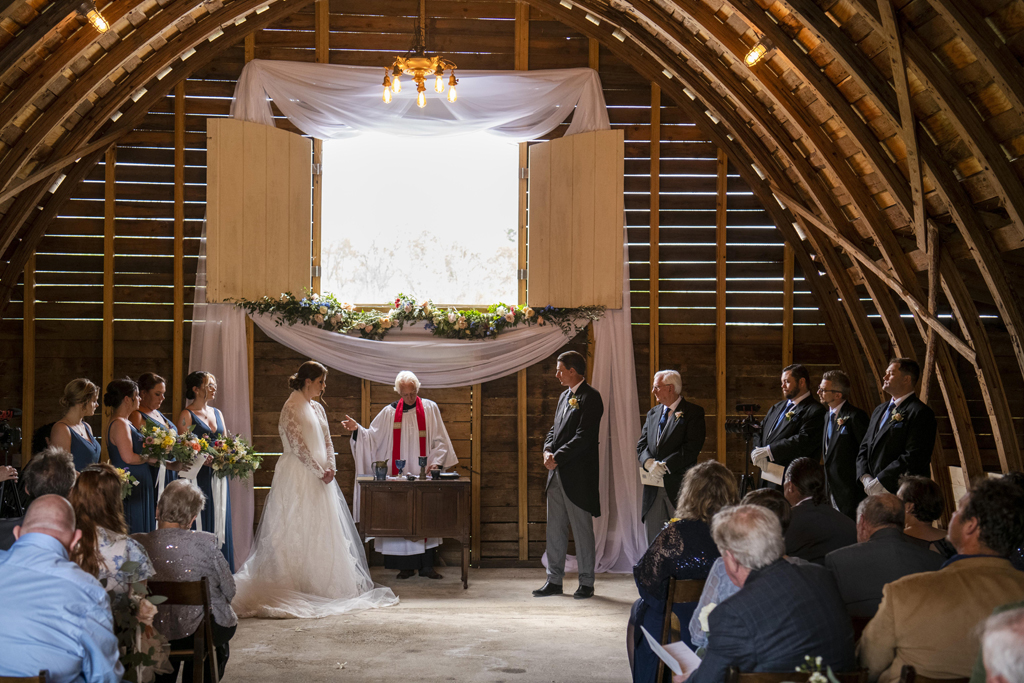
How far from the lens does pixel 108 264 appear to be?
8031 millimetres

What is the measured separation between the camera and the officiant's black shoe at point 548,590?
6.96m

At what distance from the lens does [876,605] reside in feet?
10.7

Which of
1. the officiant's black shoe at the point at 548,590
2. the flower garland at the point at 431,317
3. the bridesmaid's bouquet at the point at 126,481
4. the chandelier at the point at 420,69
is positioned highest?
the chandelier at the point at 420,69

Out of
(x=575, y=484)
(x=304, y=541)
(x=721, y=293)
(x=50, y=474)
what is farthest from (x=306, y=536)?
(x=721, y=293)

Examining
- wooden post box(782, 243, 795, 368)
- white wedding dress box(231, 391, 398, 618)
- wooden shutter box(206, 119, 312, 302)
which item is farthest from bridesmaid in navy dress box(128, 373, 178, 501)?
wooden post box(782, 243, 795, 368)

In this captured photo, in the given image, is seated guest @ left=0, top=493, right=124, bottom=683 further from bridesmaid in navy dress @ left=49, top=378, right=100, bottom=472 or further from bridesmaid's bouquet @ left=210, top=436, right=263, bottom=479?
bridesmaid's bouquet @ left=210, top=436, right=263, bottom=479

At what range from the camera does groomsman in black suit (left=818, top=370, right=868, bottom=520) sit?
6.20m

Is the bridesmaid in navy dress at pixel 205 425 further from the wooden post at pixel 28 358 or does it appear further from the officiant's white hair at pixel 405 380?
the wooden post at pixel 28 358

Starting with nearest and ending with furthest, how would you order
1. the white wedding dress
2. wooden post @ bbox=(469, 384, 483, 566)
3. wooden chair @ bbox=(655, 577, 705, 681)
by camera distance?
wooden chair @ bbox=(655, 577, 705, 681)
the white wedding dress
wooden post @ bbox=(469, 384, 483, 566)

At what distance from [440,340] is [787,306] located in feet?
10.3

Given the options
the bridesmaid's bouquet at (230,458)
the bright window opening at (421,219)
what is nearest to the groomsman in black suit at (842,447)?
the bright window opening at (421,219)

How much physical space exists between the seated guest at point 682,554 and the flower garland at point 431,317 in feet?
13.2

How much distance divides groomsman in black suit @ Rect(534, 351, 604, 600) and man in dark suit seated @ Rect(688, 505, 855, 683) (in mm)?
4160

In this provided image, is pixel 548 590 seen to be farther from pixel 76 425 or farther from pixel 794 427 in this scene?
pixel 76 425
